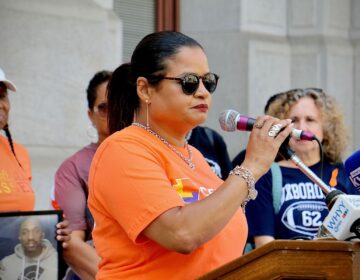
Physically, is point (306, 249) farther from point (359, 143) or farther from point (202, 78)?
point (359, 143)

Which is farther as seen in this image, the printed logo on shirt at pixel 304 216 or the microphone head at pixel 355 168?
the printed logo on shirt at pixel 304 216

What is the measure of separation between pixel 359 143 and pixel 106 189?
6.64m

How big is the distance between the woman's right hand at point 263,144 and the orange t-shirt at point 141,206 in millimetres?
264

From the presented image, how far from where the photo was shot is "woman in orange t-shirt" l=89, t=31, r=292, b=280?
367cm

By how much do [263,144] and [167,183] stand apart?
0.36 meters

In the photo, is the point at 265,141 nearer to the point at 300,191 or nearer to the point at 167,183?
the point at 167,183

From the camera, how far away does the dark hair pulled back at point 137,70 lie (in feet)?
13.2

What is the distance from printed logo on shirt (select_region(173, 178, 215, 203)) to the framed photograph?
1.52 meters

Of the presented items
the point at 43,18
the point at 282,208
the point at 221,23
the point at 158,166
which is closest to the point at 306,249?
the point at 158,166

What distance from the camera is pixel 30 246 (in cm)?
531

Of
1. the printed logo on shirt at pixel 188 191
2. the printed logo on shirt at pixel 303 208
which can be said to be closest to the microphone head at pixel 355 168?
the printed logo on shirt at pixel 188 191

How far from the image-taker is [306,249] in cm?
335

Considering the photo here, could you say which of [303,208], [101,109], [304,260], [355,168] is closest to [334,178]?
[303,208]

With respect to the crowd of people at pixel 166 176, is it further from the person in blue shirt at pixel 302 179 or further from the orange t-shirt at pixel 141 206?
the person in blue shirt at pixel 302 179
